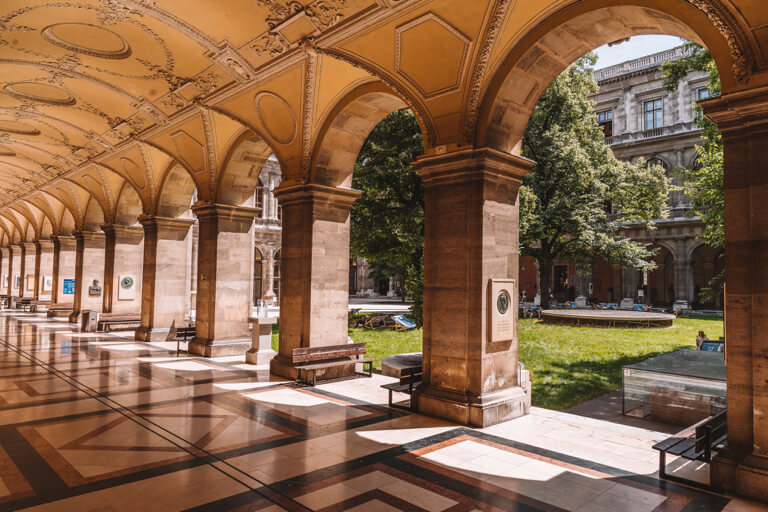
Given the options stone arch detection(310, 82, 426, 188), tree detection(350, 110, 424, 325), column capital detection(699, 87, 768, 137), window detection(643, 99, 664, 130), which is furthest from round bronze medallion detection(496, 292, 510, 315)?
window detection(643, 99, 664, 130)

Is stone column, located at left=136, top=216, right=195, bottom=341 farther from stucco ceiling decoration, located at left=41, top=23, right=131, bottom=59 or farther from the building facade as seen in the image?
the building facade

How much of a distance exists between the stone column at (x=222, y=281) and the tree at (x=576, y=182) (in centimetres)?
1216

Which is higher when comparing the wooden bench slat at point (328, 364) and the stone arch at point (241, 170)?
the stone arch at point (241, 170)

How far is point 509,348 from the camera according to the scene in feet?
23.8

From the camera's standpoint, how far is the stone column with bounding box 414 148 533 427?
6.86 meters

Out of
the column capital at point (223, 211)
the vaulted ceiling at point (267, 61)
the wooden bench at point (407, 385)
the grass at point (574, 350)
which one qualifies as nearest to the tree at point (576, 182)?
the grass at point (574, 350)

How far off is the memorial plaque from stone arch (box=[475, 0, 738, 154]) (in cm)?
206

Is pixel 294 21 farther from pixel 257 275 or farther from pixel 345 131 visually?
pixel 257 275

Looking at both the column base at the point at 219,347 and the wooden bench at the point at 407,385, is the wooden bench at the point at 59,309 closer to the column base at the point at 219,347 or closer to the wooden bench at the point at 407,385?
the column base at the point at 219,347

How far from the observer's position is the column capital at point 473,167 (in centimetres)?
690

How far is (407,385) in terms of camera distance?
793cm

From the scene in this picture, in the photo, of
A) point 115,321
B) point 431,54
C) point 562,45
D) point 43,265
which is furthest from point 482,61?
point 43,265

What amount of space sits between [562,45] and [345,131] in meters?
4.59

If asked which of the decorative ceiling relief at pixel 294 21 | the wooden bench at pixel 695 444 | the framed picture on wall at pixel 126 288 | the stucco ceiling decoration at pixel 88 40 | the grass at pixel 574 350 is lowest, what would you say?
the grass at pixel 574 350
